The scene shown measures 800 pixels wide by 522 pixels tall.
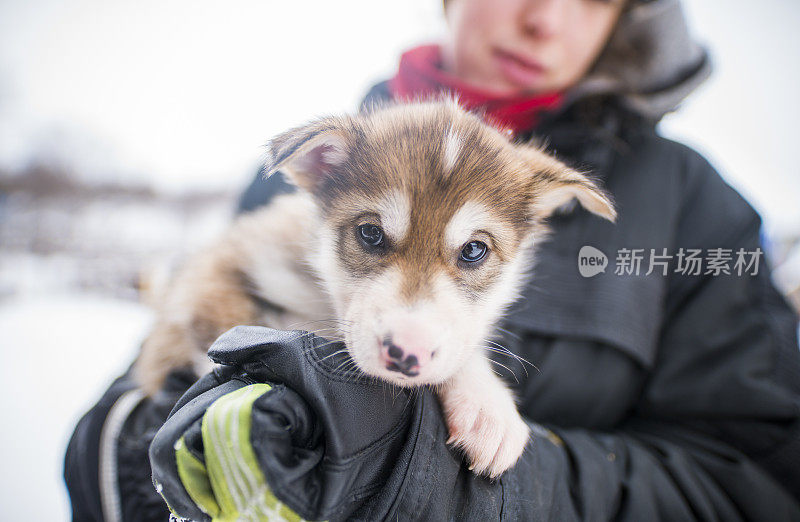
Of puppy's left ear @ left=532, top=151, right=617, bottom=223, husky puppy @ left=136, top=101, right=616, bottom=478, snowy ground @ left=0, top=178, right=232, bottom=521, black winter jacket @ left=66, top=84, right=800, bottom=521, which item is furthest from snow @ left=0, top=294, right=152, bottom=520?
puppy's left ear @ left=532, top=151, right=617, bottom=223

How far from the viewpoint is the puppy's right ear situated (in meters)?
1.18

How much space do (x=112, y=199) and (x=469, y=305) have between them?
10997 millimetres

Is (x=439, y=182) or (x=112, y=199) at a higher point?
(x=439, y=182)

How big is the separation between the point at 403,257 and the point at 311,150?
612mm

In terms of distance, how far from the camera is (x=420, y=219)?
3.98 feet

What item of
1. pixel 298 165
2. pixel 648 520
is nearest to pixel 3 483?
pixel 298 165

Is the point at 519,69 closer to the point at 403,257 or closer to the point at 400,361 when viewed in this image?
the point at 403,257

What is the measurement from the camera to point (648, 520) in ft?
4.33

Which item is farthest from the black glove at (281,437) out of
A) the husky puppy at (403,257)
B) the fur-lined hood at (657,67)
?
the fur-lined hood at (657,67)

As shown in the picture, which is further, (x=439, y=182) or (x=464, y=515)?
(x=439, y=182)

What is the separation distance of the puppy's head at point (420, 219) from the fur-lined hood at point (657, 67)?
2.29ft

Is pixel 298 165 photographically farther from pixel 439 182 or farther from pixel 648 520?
pixel 648 520

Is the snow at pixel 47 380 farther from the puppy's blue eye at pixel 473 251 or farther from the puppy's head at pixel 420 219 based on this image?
the puppy's blue eye at pixel 473 251

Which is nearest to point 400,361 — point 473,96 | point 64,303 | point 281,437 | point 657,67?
point 281,437
